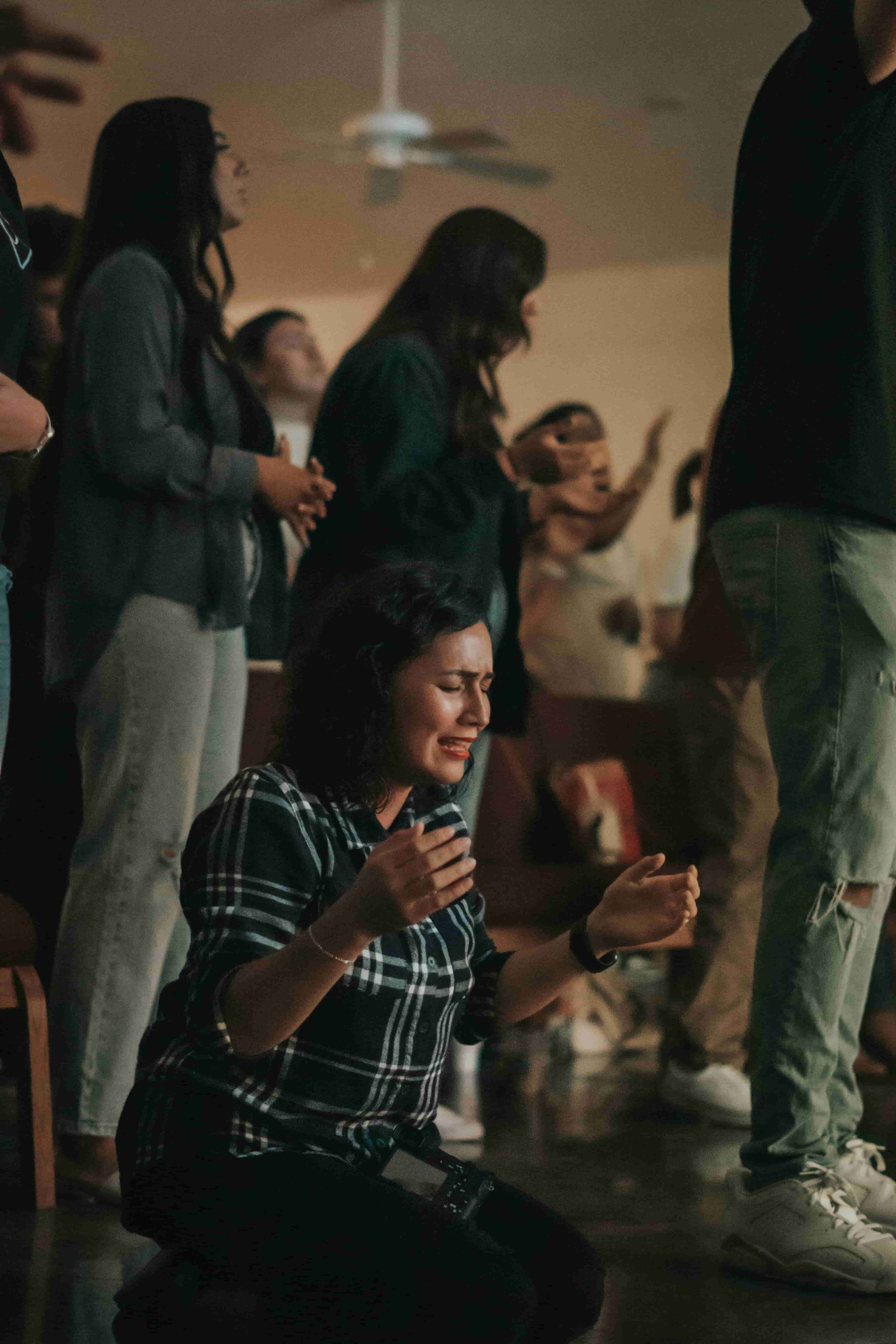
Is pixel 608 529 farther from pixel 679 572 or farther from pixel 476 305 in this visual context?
→ pixel 476 305

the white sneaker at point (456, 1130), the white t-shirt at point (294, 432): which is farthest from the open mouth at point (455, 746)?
the white t-shirt at point (294, 432)

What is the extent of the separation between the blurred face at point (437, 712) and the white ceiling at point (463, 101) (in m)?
4.94

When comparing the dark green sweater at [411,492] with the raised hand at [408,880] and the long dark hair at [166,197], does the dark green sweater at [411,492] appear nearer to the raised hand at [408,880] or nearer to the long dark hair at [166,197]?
the long dark hair at [166,197]

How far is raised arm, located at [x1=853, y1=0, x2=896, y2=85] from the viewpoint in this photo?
162 centimetres

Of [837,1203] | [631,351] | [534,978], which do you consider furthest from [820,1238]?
[631,351]

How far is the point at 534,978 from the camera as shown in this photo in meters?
1.45

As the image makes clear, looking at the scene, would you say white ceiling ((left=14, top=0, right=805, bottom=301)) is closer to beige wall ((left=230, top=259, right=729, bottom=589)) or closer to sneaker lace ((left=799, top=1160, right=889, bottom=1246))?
beige wall ((left=230, top=259, right=729, bottom=589))

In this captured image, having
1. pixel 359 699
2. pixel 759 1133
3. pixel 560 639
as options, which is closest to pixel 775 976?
pixel 759 1133

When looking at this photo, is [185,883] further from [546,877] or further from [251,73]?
[251,73]

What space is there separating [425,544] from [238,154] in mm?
587

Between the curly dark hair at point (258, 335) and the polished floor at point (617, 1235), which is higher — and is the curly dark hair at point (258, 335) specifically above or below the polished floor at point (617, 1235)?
above

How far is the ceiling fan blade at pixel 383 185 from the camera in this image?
21.0 feet

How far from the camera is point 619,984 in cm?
391

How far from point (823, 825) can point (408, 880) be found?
0.73 m
